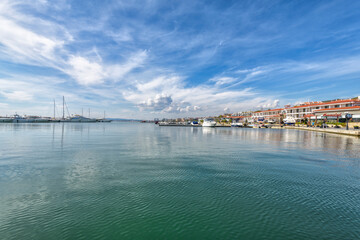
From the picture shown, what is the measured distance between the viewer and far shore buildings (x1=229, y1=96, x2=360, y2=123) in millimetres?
90887

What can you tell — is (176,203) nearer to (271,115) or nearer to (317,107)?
(317,107)

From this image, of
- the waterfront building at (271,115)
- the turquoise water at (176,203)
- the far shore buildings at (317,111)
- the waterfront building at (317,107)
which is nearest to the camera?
the turquoise water at (176,203)

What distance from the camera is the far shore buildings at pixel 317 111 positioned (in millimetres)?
90887

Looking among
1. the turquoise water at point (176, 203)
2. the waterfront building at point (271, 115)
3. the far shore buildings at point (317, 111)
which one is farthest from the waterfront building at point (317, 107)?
the turquoise water at point (176, 203)

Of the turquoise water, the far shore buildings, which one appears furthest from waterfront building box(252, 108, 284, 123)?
the turquoise water

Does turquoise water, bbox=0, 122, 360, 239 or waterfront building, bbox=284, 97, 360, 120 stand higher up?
waterfront building, bbox=284, 97, 360, 120

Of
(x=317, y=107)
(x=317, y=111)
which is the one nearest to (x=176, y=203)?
(x=317, y=111)

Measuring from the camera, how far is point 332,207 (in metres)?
10.1

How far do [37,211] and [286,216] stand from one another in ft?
42.4

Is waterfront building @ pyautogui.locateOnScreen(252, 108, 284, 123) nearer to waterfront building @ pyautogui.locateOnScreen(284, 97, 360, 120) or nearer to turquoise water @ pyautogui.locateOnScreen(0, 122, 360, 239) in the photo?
waterfront building @ pyautogui.locateOnScreen(284, 97, 360, 120)

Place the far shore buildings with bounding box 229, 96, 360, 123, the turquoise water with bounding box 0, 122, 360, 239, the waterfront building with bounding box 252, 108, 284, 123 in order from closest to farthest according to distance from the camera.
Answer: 1. the turquoise water with bounding box 0, 122, 360, 239
2. the far shore buildings with bounding box 229, 96, 360, 123
3. the waterfront building with bounding box 252, 108, 284, 123

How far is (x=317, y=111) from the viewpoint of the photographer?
111 meters

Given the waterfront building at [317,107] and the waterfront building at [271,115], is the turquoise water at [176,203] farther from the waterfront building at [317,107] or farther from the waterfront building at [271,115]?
the waterfront building at [271,115]

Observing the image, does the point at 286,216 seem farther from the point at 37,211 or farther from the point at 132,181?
the point at 37,211
